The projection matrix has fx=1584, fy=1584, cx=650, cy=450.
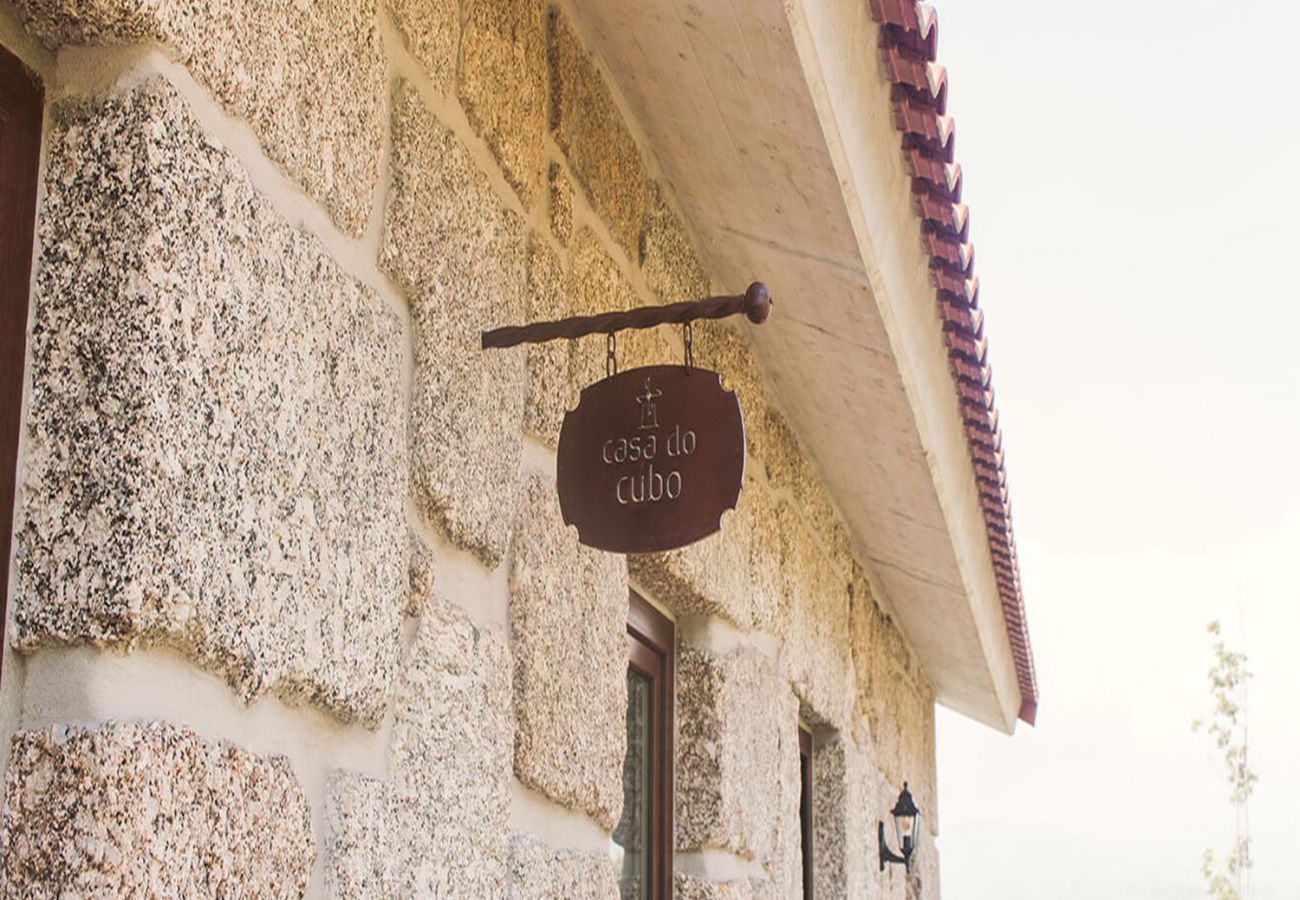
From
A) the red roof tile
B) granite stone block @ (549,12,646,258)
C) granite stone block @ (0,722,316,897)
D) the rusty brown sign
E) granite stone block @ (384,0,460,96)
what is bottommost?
granite stone block @ (0,722,316,897)

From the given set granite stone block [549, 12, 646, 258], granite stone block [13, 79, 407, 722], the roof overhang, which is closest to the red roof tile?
the roof overhang

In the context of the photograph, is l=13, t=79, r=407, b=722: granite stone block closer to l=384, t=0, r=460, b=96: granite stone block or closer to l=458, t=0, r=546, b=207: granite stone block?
l=384, t=0, r=460, b=96: granite stone block

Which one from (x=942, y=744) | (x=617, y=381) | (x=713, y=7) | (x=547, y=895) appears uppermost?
(x=942, y=744)

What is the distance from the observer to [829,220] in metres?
2.94

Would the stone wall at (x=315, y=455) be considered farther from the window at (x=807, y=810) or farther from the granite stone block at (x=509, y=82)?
the window at (x=807, y=810)

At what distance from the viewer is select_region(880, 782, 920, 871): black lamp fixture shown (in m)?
6.12

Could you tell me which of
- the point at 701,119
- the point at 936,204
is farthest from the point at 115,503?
the point at 936,204

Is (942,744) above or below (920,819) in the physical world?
above

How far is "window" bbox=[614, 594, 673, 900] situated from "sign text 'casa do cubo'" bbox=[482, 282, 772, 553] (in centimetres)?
102

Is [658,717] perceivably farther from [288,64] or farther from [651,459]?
[288,64]

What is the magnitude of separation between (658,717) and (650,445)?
1.33 meters

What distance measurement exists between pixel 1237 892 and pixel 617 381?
1611 centimetres

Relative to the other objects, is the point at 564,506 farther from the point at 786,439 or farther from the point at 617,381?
the point at 786,439

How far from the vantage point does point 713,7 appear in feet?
7.78
